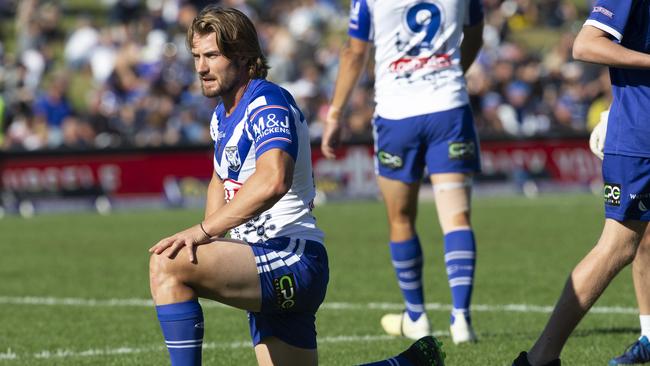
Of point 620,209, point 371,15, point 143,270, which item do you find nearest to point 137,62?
point 143,270

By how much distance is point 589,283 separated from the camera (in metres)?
6.07

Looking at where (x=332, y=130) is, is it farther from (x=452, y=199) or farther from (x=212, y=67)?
(x=212, y=67)

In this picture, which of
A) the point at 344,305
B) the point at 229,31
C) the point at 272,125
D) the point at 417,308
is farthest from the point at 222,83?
the point at 344,305

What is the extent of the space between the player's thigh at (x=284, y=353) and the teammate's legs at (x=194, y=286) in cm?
43

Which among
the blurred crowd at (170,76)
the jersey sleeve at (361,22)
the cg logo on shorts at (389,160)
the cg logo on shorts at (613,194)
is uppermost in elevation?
the jersey sleeve at (361,22)

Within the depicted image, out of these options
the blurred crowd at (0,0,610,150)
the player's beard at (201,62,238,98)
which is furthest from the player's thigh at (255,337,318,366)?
the blurred crowd at (0,0,610,150)

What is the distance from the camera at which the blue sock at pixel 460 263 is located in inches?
311

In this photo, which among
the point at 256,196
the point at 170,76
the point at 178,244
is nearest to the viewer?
the point at 178,244

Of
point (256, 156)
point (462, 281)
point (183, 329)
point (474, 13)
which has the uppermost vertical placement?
point (256, 156)

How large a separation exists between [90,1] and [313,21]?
5.60 metres

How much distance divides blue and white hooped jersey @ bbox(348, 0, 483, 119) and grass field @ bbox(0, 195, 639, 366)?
1.50m

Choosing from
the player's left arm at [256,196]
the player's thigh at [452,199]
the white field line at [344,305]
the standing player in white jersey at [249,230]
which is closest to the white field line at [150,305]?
the white field line at [344,305]

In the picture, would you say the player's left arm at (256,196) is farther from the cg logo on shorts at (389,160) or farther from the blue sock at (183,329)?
the cg logo on shorts at (389,160)

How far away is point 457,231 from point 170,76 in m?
17.2
